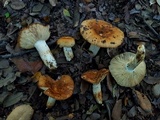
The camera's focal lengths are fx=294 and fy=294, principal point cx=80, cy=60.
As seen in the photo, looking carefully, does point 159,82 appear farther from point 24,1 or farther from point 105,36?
point 24,1

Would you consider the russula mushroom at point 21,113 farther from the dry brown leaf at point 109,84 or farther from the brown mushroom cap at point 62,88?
the dry brown leaf at point 109,84

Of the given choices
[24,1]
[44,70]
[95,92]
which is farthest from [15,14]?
[95,92]

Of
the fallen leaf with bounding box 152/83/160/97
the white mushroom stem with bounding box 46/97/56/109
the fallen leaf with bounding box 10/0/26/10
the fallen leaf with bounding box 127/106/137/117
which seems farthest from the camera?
the fallen leaf with bounding box 10/0/26/10

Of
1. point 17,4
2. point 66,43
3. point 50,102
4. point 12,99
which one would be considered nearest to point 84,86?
point 50,102

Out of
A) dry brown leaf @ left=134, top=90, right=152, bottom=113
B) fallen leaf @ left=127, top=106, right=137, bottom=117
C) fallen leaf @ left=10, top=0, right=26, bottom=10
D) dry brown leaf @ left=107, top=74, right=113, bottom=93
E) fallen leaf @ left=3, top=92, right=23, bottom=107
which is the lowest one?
fallen leaf @ left=127, top=106, right=137, bottom=117

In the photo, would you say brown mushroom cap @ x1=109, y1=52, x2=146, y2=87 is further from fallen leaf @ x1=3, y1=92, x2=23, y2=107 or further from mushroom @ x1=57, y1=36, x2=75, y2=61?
fallen leaf @ x1=3, y1=92, x2=23, y2=107

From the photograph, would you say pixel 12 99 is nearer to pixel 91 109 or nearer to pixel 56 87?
pixel 56 87

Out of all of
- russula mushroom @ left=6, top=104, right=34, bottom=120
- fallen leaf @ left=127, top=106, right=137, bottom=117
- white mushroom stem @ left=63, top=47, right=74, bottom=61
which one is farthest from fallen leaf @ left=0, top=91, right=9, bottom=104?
fallen leaf @ left=127, top=106, right=137, bottom=117
